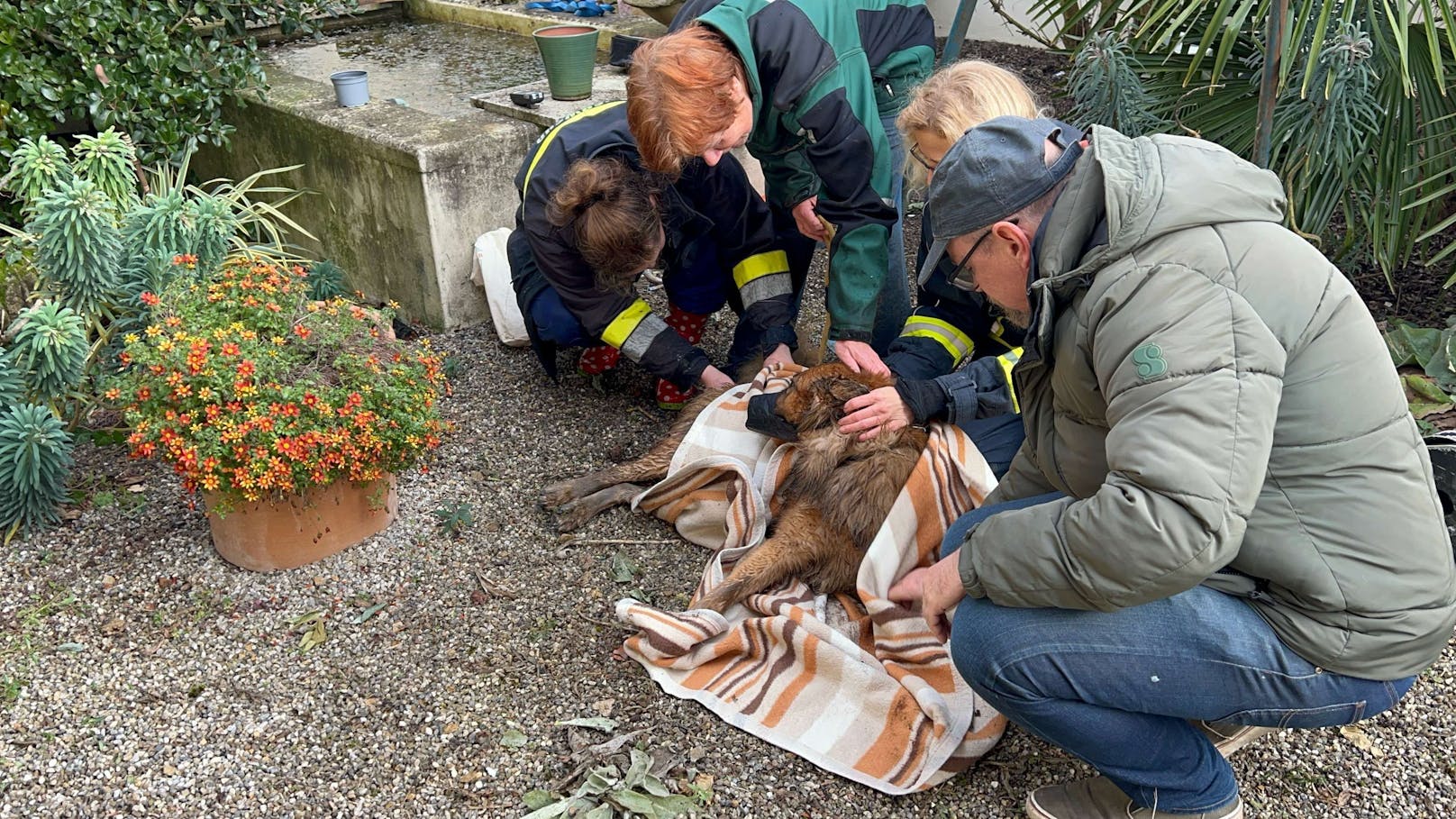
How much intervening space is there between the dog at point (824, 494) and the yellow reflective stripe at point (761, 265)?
0.87m

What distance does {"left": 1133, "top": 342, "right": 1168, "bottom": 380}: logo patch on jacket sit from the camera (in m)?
1.72

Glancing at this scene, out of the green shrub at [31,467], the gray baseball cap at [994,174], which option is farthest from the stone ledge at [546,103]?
the gray baseball cap at [994,174]

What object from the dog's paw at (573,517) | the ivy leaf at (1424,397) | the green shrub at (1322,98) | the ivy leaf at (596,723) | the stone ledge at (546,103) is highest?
the green shrub at (1322,98)

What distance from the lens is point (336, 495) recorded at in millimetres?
3287

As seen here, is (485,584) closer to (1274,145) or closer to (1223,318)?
(1223,318)

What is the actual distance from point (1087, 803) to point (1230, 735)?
0.36 meters

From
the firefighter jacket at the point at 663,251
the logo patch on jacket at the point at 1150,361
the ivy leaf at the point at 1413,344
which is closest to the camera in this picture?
the logo patch on jacket at the point at 1150,361

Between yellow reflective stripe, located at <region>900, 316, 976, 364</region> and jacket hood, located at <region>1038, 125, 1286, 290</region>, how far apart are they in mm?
1640

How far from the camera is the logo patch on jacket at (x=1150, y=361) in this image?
5.63 ft

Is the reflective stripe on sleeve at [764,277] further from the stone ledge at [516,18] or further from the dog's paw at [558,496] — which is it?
the stone ledge at [516,18]

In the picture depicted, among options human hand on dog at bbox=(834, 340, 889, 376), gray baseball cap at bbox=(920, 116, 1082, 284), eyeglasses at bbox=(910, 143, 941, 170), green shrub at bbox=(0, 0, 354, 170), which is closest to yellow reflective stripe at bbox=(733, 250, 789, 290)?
human hand on dog at bbox=(834, 340, 889, 376)

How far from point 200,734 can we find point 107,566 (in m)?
0.92

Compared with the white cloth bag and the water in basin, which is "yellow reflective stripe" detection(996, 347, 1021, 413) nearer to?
the white cloth bag

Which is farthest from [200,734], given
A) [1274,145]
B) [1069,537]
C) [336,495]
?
[1274,145]
